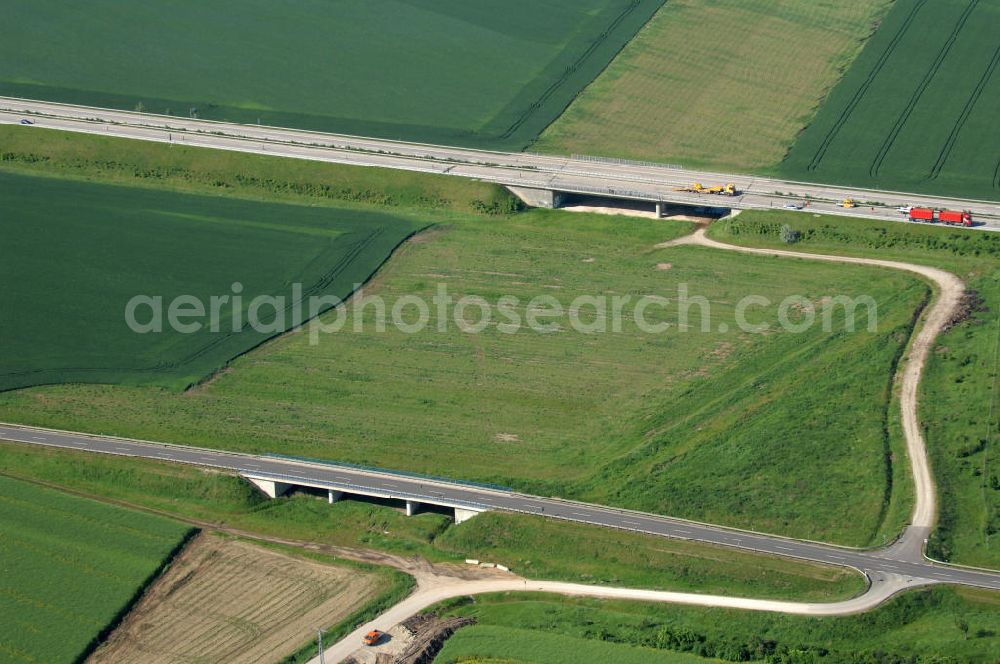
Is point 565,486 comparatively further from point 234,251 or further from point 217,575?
point 234,251

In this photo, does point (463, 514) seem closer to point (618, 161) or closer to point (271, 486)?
point (271, 486)

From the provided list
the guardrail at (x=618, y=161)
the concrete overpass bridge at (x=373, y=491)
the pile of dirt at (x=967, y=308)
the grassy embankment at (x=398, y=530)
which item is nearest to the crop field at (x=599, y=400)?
the grassy embankment at (x=398, y=530)

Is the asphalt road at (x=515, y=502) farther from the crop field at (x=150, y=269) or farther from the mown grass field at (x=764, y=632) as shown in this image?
the crop field at (x=150, y=269)

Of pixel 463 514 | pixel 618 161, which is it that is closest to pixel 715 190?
pixel 618 161

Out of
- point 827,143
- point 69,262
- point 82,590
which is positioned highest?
point 827,143

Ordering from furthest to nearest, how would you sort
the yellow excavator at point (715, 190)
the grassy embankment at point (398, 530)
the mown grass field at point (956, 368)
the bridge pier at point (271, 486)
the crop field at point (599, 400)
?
the yellow excavator at point (715, 190)
the bridge pier at point (271, 486)
the crop field at point (599, 400)
the mown grass field at point (956, 368)
the grassy embankment at point (398, 530)

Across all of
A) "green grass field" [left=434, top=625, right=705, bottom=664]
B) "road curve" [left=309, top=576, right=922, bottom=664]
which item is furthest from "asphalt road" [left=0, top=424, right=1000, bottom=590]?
"green grass field" [left=434, top=625, right=705, bottom=664]

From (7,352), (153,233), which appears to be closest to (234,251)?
(153,233)
